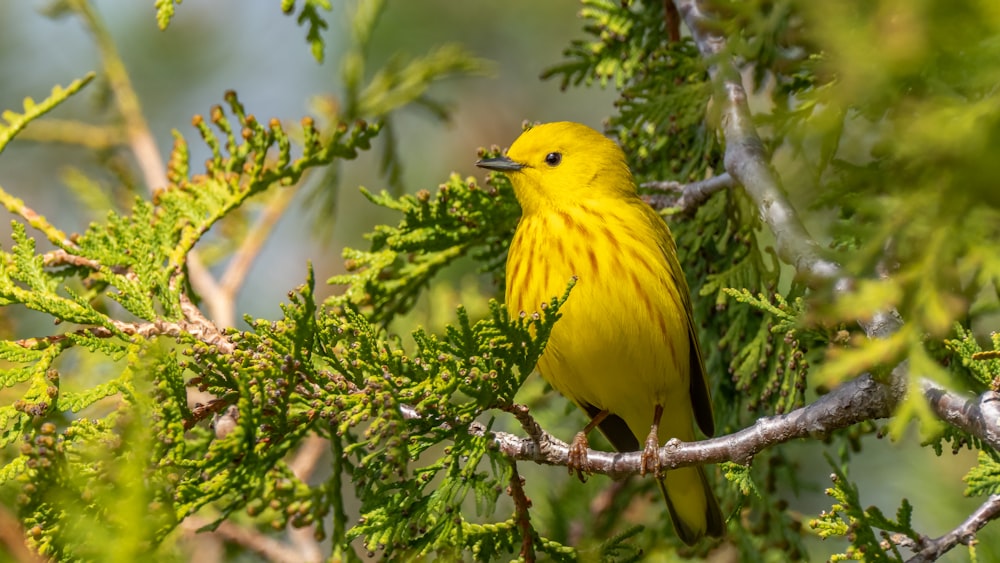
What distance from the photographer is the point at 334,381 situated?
6.69ft

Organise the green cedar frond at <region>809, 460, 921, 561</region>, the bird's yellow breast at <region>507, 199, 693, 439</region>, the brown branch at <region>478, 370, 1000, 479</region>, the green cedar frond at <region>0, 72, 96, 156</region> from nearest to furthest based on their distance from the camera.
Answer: the brown branch at <region>478, 370, 1000, 479</region>
the green cedar frond at <region>809, 460, 921, 561</region>
the green cedar frond at <region>0, 72, 96, 156</region>
the bird's yellow breast at <region>507, 199, 693, 439</region>

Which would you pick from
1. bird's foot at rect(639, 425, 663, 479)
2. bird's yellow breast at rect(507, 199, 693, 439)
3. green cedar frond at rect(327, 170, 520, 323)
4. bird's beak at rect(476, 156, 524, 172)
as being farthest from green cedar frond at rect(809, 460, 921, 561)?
bird's beak at rect(476, 156, 524, 172)

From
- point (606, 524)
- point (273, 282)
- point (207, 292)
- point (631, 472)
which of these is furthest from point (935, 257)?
point (273, 282)

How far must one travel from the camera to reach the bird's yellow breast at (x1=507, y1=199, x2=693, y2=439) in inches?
112

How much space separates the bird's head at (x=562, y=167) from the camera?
323cm

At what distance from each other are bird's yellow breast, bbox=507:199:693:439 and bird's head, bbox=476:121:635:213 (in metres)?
0.11

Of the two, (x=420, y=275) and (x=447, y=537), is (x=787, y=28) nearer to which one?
(x=420, y=275)

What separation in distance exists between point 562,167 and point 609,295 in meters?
0.68

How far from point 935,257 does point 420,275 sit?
1869 mm

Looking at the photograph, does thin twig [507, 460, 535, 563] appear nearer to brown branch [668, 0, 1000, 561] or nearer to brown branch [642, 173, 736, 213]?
brown branch [668, 0, 1000, 561]

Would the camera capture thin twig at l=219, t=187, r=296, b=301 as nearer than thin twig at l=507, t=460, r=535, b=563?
No

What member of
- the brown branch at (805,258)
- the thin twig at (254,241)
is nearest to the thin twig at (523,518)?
the brown branch at (805,258)

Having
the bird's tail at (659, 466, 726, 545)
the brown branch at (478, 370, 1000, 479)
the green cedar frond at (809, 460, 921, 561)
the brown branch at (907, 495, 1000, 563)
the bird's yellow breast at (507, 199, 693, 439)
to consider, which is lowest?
the bird's tail at (659, 466, 726, 545)

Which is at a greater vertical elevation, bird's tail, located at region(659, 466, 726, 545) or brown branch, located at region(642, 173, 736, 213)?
brown branch, located at region(642, 173, 736, 213)
